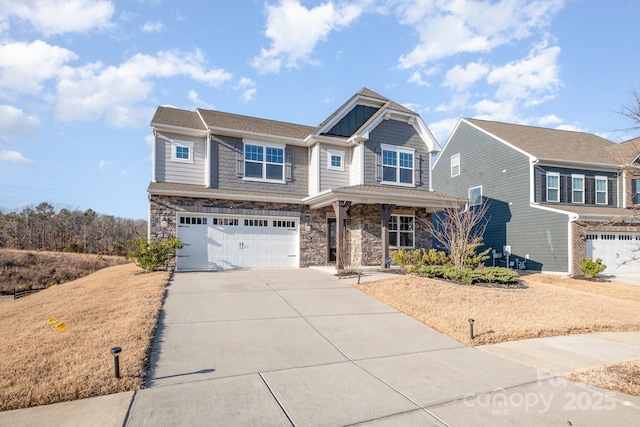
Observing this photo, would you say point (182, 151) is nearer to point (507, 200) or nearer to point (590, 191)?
point (507, 200)

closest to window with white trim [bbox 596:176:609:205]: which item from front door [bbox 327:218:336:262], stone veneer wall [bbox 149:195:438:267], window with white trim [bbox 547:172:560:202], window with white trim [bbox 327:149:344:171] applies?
window with white trim [bbox 547:172:560:202]

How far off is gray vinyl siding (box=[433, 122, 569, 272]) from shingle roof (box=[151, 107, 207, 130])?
1533 centimetres

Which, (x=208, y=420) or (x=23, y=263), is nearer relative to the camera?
(x=208, y=420)

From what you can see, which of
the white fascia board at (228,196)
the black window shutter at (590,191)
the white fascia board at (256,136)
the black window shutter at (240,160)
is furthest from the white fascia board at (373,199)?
the black window shutter at (590,191)

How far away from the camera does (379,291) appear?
10.3m

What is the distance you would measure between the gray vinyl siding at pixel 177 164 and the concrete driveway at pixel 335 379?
751 cm

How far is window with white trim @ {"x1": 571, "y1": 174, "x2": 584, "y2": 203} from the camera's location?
19.1 meters

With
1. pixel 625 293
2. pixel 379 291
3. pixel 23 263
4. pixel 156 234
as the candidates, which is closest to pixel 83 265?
pixel 23 263

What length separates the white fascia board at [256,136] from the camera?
14625mm

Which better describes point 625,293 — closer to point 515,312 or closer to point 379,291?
point 515,312

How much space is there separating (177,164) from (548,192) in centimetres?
1760

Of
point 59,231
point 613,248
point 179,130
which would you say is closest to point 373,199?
point 179,130

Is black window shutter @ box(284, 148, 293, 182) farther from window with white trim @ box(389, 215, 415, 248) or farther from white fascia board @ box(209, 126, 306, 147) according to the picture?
window with white trim @ box(389, 215, 415, 248)

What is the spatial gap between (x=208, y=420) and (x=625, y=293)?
14.8 m
